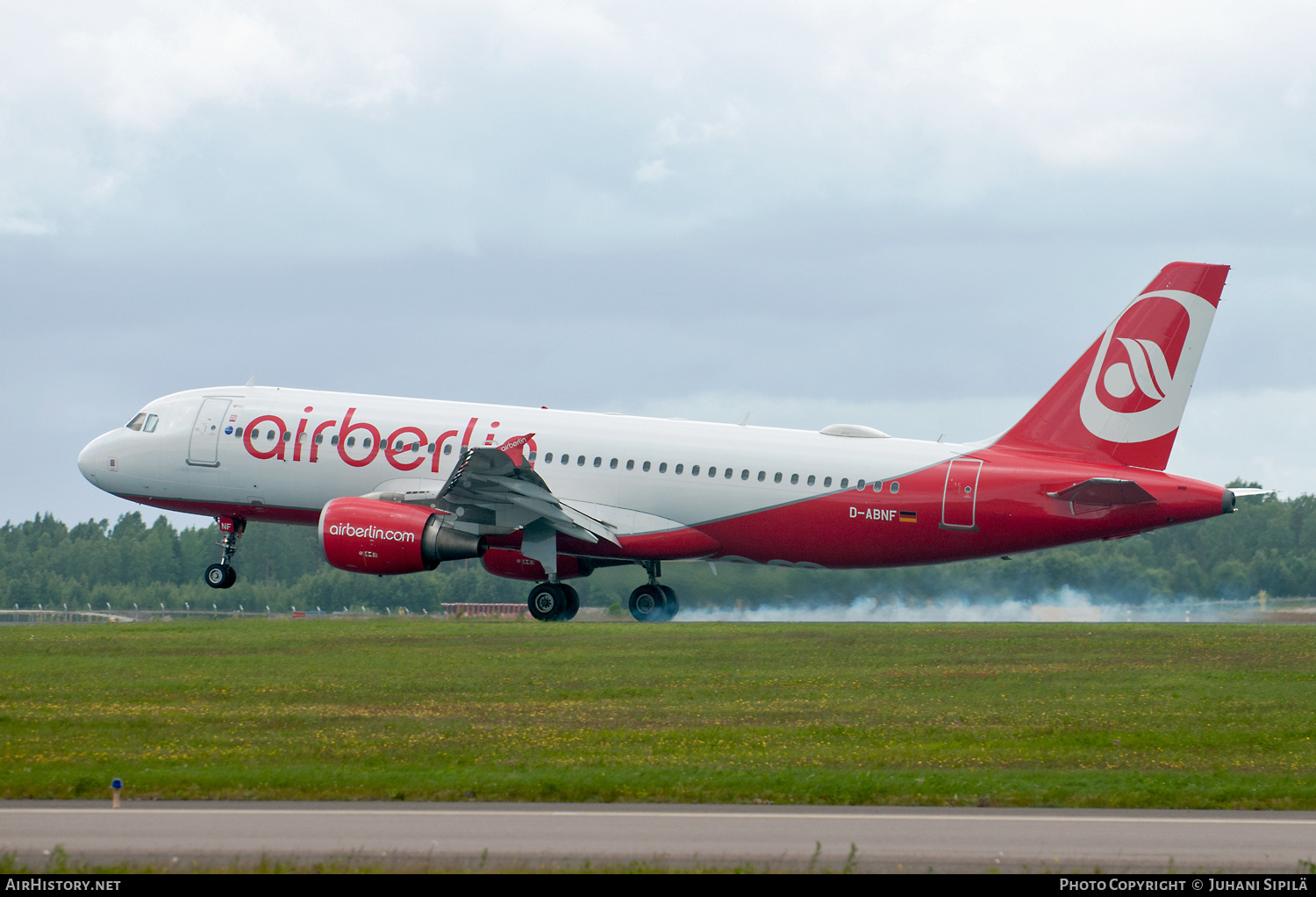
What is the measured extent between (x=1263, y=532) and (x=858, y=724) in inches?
1715

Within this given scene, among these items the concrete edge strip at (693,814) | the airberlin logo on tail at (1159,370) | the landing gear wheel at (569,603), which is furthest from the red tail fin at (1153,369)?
the concrete edge strip at (693,814)

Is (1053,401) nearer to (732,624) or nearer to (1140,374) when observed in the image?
(1140,374)

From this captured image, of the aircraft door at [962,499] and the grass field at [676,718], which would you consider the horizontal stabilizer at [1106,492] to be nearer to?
the aircraft door at [962,499]

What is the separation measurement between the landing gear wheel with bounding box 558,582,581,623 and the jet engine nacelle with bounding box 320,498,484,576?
124 inches

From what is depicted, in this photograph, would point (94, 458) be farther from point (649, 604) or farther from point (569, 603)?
point (649, 604)

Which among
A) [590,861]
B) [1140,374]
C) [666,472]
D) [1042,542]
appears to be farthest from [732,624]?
[590,861]

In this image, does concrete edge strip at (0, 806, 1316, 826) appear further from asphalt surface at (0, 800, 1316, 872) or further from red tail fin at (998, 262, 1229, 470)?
red tail fin at (998, 262, 1229, 470)

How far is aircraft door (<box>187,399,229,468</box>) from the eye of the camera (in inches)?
1597

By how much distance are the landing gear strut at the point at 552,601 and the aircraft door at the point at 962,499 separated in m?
10.3

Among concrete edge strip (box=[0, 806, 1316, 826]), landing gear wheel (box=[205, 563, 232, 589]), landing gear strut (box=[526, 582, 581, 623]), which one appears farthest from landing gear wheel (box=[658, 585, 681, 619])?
concrete edge strip (box=[0, 806, 1316, 826])

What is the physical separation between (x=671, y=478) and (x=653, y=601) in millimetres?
4219

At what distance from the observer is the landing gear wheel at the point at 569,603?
38.8 meters

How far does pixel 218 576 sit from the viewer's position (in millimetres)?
41094

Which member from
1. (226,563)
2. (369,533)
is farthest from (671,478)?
(226,563)
